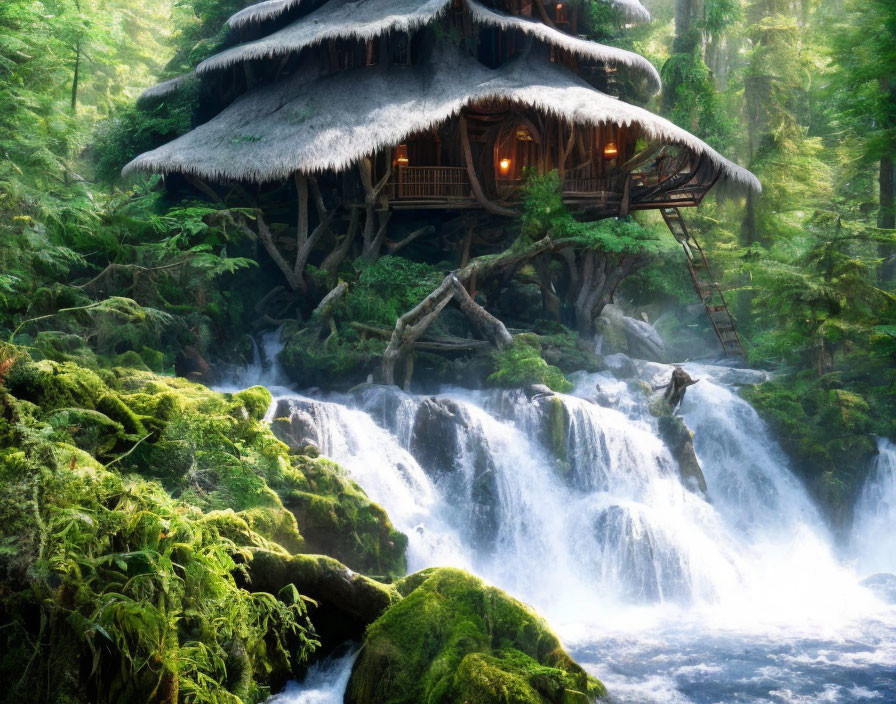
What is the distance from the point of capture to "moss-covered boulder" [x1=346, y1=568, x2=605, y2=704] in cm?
636

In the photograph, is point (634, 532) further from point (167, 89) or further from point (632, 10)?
point (632, 10)

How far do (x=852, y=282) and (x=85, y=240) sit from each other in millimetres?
14304

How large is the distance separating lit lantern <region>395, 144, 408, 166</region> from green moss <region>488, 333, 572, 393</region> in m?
5.83

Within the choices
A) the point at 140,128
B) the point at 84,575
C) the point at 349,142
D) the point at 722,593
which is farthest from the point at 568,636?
the point at 140,128

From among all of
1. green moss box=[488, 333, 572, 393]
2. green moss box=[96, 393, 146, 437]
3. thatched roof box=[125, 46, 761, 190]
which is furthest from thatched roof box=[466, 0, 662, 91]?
green moss box=[96, 393, 146, 437]

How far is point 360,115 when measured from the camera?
17.4m

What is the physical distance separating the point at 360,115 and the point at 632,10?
414 inches

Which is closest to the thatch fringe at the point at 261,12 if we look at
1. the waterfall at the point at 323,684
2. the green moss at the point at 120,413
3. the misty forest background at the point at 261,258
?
the misty forest background at the point at 261,258

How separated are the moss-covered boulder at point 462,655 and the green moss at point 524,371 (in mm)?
8072

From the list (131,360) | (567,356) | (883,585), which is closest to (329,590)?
(131,360)

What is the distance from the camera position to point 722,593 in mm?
12055

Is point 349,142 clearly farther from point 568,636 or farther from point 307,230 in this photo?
point 568,636

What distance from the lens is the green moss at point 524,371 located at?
1559cm

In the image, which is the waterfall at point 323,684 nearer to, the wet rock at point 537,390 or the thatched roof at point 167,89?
the wet rock at point 537,390
